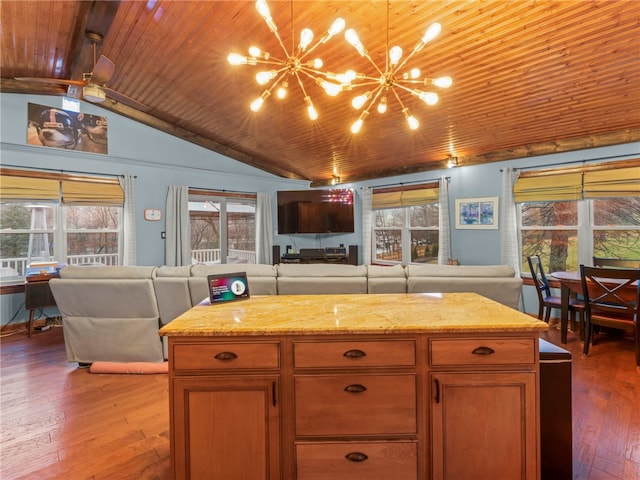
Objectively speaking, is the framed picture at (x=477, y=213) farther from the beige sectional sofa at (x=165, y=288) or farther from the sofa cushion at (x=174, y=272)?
the sofa cushion at (x=174, y=272)

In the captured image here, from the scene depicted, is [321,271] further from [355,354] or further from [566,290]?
[566,290]

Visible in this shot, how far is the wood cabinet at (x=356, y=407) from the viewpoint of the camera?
1318 mm

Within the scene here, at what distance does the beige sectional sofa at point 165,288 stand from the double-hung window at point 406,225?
304 cm

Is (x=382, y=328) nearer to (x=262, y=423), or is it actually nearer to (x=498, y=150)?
(x=262, y=423)

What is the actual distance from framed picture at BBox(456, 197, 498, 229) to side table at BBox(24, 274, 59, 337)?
5.90 m

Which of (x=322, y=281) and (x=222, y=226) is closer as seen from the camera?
(x=322, y=281)

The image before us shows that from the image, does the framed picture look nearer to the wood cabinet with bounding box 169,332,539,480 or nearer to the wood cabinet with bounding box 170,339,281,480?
the wood cabinet with bounding box 169,332,539,480

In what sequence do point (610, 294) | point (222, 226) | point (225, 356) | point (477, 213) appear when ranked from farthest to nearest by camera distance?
1. point (222, 226)
2. point (477, 213)
3. point (610, 294)
4. point (225, 356)

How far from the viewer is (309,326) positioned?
134cm

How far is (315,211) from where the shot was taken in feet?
21.0

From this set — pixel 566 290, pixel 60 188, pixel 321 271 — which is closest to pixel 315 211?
pixel 321 271

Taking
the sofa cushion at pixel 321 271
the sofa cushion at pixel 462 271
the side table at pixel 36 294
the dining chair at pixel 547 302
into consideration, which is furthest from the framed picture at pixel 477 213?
the side table at pixel 36 294

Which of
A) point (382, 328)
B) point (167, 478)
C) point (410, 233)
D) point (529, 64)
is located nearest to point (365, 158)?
point (410, 233)

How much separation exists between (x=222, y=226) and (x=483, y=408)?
5.75m
